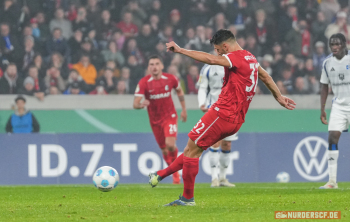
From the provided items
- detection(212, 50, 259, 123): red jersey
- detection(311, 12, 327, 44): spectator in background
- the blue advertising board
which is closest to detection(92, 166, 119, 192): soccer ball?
detection(212, 50, 259, 123): red jersey

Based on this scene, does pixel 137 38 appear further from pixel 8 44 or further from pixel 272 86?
pixel 272 86

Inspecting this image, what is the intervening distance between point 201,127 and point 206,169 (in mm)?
6999

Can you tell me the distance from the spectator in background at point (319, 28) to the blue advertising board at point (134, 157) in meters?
4.36

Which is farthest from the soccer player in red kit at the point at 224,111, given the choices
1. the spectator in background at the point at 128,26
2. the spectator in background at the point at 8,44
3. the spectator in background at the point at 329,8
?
the spectator in background at the point at 329,8

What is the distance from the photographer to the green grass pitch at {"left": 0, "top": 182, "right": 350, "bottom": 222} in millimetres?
5895

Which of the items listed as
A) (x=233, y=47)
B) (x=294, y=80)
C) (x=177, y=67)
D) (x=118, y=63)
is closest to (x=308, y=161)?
(x=294, y=80)

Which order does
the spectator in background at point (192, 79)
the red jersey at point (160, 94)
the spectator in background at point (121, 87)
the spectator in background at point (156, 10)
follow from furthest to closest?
the spectator in background at point (156, 10) < the spectator in background at point (192, 79) < the spectator in background at point (121, 87) < the red jersey at point (160, 94)

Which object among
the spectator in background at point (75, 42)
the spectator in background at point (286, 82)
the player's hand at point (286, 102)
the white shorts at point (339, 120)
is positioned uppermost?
the spectator in background at point (75, 42)

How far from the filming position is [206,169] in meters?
13.6

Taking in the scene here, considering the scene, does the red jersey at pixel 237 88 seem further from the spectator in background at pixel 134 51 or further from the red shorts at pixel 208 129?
the spectator in background at pixel 134 51

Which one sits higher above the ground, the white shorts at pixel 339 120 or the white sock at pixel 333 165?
the white shorts at pixel 339 120

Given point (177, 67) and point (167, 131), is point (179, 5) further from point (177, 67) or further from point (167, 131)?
point (167, 131)

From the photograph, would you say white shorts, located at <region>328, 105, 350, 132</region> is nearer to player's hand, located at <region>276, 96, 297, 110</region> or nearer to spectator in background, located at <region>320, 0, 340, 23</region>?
player's hand, located at <region>276, 96, 297, 110</region>

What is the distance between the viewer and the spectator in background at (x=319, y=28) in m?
17.4
